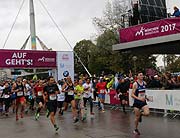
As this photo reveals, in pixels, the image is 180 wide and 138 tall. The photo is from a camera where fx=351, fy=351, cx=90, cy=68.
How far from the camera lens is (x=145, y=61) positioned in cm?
5322

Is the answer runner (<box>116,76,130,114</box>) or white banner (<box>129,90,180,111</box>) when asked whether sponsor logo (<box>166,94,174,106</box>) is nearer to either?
white banner (<box>129,90,180,111</box>)

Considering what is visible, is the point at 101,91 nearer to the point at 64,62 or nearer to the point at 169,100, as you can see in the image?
the point at 169,100

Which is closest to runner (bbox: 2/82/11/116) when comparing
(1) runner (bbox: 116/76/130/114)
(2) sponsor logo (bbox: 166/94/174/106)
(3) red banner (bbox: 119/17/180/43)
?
(1) runner (bbox: 116/76/130/114)

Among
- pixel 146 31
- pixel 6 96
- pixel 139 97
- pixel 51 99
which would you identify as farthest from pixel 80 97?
pixel 146 31

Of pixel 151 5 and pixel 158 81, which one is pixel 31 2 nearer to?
pixel 151 5

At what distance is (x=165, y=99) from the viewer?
49.0 feet

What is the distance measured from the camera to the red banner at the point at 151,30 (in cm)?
1900

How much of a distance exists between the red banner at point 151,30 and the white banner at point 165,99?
15.6 ft

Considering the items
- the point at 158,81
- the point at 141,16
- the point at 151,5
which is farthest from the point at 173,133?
the point at 151,5

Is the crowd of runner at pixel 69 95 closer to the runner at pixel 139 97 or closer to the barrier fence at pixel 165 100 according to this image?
the runner at pixel 139 97

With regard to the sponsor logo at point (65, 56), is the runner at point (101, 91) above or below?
below

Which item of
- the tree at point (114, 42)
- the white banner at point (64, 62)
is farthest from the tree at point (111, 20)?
the white banner at point (64, 62)

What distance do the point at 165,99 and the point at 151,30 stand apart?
6.71 metres

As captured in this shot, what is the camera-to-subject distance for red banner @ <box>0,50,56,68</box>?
23578mm
